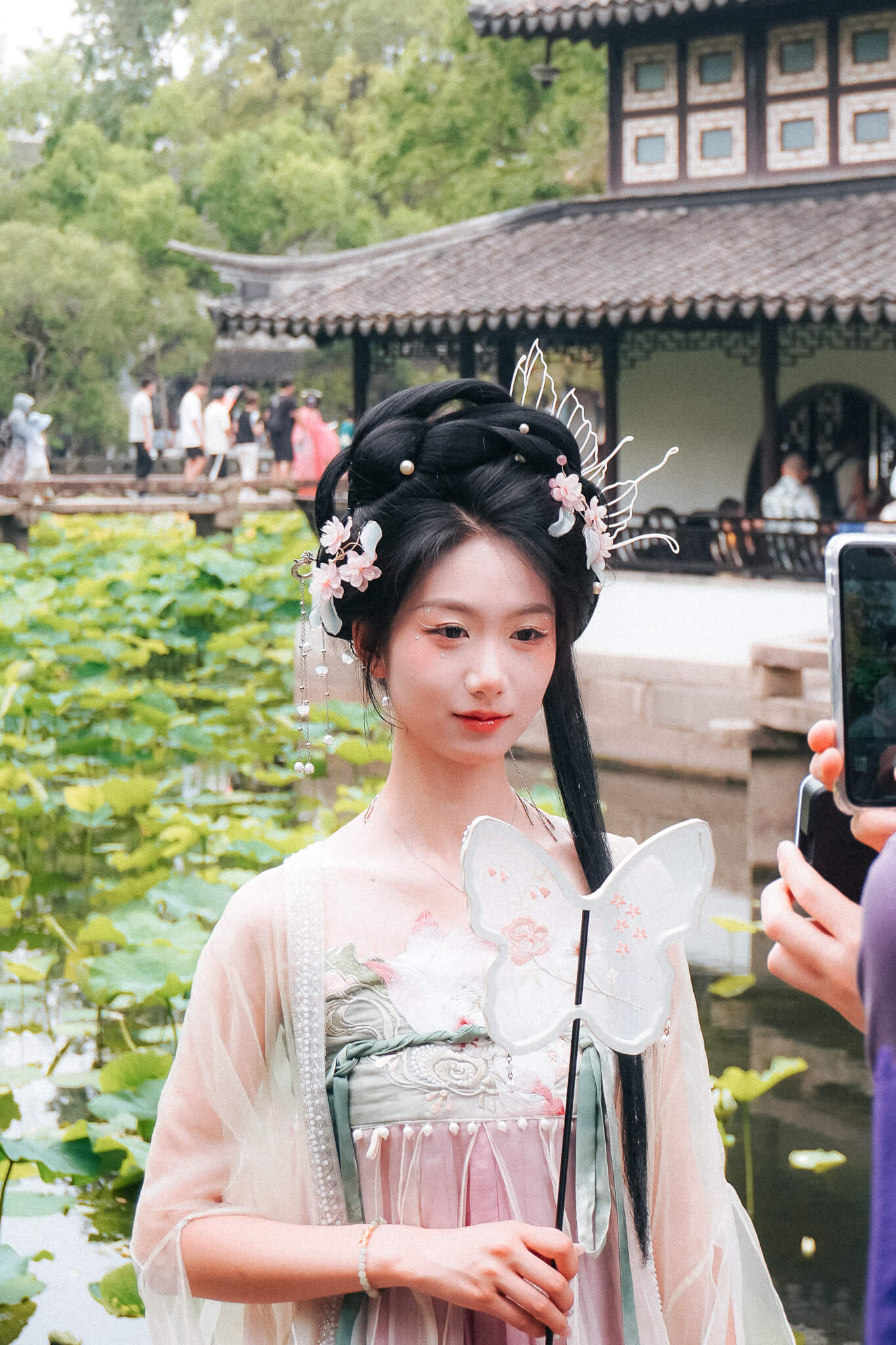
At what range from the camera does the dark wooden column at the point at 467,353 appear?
1332cm

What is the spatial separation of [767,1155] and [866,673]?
3.81 metres

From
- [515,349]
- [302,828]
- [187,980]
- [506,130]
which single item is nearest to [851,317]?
[515,349]

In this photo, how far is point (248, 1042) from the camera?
1514mm

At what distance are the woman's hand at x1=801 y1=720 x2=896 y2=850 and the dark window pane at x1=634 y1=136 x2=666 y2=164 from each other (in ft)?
46.7

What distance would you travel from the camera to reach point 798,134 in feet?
44.9

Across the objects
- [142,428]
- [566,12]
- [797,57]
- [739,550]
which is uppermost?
[566,12]

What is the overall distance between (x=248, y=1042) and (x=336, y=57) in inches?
1561

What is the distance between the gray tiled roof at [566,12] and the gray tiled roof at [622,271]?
157 centimetres

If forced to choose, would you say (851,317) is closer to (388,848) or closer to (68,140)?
(388,848)

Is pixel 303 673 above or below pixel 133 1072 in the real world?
above

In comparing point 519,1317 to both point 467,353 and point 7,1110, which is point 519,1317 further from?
point 467,353

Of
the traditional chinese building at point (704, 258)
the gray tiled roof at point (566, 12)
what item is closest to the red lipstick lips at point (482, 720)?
the traditional chinese building at point (704, 258)

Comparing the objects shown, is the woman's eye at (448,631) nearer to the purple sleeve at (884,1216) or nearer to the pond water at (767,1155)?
the purple sleeve at (884,1216)

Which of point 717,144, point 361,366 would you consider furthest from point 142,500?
point 717,144
